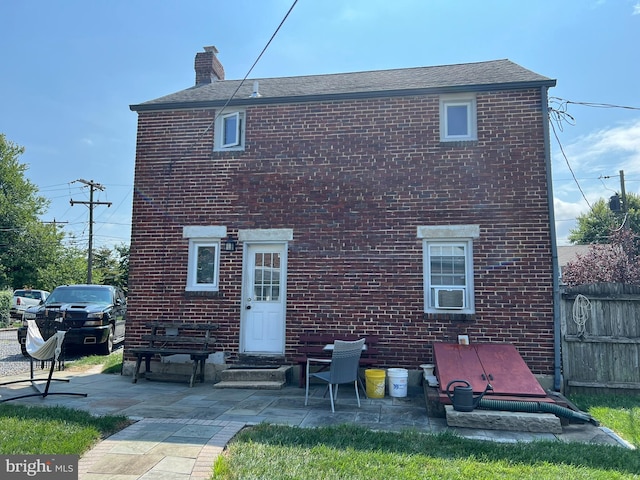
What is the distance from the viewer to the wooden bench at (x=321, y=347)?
313 inches

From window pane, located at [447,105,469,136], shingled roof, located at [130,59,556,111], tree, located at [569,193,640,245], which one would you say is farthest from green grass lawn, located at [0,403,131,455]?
tree, located at [569,193,640,245]

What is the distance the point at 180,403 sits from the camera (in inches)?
263

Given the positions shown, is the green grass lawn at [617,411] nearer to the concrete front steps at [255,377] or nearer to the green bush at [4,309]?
the concrete front steps at [255,377]

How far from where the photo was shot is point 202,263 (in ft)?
29.9

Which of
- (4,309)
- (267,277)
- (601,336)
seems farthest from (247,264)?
(4,309)

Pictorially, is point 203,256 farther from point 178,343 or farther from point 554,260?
point 554,260

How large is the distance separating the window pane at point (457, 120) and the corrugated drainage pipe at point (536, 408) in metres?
4.94

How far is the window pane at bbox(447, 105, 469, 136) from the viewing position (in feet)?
Result: 28.1

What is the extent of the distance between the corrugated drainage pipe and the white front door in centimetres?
403

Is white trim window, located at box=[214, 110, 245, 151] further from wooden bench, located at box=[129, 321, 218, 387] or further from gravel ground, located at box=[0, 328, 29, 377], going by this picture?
gravel ground, located at box=[0, 328, 29, 377]

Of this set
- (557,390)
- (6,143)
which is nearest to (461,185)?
(557,390)

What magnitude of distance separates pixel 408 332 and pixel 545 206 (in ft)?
10.8

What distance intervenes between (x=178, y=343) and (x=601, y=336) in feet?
25.2

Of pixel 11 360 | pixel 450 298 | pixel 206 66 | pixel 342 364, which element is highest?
pixel 206 66
